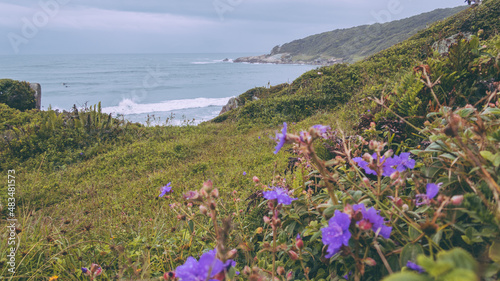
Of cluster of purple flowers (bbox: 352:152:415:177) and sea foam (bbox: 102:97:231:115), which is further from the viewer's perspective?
sea foam (bbox: 102:97:231:115)

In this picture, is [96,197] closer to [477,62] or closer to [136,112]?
[477,62]

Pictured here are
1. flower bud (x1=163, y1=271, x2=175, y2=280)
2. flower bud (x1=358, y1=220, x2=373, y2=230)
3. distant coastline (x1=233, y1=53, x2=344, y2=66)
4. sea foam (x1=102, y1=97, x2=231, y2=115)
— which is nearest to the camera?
flower bud (x1=358, y1=220, x2=373, y2=230)

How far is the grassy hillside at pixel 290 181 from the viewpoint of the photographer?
861 mm

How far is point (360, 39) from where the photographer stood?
72.4 metres

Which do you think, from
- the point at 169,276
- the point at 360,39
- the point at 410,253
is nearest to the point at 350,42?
the point at 360,39

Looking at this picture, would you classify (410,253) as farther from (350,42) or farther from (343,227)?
(350,42)

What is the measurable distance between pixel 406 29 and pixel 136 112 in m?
64.9

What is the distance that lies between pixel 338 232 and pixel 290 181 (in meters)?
1.74

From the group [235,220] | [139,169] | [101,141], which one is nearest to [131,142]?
[101,141]

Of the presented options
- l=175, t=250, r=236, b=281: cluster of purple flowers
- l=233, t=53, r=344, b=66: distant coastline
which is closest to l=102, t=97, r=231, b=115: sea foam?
l=175, t=250, r=236, b=281: cluster of purple flowers

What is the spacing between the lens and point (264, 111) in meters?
8.12

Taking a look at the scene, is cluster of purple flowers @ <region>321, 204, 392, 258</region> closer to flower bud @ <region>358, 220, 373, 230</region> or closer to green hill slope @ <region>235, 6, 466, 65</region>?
flower bud @ <region>358, 220, 373, 230</region>

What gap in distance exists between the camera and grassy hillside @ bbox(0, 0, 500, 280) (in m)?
0.86

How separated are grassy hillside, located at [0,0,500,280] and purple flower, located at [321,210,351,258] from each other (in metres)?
0.01
